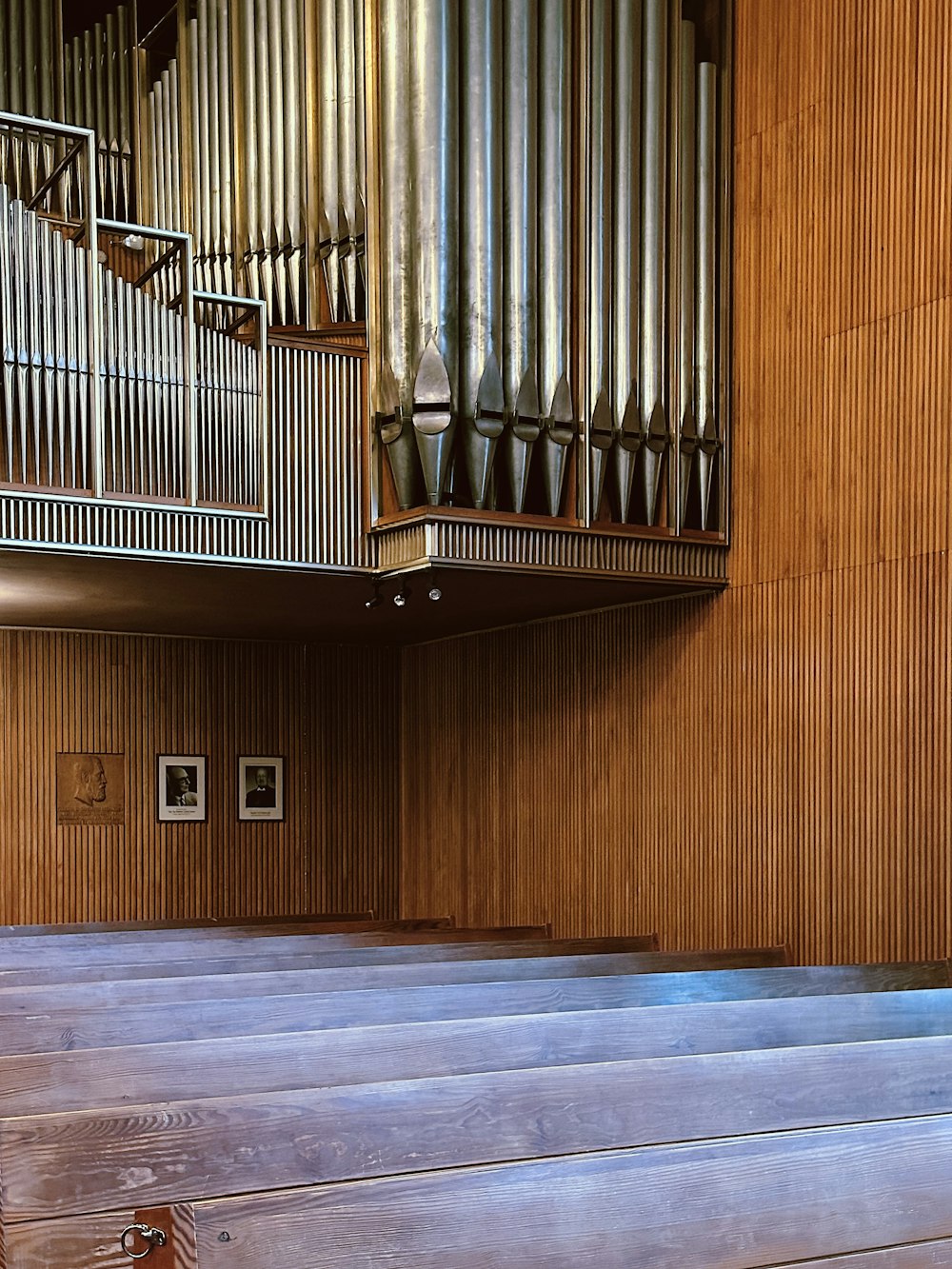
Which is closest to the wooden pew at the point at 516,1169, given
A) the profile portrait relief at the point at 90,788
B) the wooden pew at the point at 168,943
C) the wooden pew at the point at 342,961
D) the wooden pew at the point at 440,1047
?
the wooden pew at the point at 440,1047

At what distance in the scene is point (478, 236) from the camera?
6.18m

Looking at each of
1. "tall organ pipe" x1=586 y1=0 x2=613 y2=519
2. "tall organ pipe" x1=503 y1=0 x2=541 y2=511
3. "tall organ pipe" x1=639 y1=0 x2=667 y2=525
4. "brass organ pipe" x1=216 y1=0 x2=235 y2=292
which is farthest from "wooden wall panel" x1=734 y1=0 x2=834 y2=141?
"brass organ pipe" x1=216 y1=0 x2=235 y2=292

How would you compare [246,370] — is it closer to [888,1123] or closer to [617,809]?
[617,809]

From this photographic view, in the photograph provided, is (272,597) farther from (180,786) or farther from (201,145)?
(201,145)

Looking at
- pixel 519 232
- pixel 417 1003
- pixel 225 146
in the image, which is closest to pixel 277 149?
pixel 225 146

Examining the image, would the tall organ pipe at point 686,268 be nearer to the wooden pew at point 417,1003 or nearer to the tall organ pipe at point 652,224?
the tall organ pipe at point 652,224

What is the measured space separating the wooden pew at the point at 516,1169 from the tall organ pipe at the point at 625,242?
3712mm

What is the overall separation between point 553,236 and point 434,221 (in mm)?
545

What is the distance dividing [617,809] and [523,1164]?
5.04 metres

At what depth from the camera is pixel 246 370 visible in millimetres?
6312

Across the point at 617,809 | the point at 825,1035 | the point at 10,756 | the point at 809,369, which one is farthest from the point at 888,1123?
the point at 10,756

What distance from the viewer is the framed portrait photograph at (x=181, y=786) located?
28.4ft

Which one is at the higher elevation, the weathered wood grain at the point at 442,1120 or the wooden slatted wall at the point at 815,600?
the wooden slatted wall at the point at 815,600

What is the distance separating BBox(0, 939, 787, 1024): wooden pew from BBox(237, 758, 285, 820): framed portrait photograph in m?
3.25
